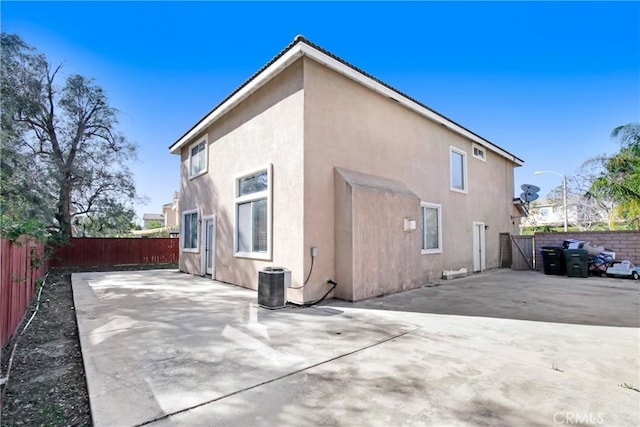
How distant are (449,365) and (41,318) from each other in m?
7.33

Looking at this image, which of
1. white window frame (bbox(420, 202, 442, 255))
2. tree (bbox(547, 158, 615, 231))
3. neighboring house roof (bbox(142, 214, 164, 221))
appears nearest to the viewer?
white window frame (bbox(420, 202, 442, 255))

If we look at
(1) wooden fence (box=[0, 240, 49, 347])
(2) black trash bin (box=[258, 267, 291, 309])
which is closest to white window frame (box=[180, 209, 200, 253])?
(1) wooden fence (box=[0, 240, 49, 347])

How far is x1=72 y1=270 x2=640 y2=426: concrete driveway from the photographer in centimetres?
248

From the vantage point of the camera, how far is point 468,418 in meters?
2.39

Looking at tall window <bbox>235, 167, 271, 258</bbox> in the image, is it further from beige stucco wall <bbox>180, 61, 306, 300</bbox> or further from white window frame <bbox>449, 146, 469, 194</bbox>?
white window frame <bbox>449, 146, 469, 194</bbox>

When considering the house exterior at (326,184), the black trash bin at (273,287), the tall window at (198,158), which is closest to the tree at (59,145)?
the tall window at (198,158)

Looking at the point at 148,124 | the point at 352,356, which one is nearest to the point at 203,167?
the point at 148,124

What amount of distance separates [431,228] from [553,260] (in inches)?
215

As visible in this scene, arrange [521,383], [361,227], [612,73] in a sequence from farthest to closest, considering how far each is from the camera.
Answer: [612,73] → [361,227] → [521,383]

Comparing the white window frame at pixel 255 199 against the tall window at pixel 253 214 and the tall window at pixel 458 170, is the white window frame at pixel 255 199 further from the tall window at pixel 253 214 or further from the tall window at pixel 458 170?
the tall window at pixel 458 170

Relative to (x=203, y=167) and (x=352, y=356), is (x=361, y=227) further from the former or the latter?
(x=203, y=167)

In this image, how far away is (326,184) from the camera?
23.5 ft

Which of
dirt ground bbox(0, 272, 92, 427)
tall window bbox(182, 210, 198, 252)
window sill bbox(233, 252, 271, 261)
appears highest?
tall window bbox(182, 210, 198, 252)

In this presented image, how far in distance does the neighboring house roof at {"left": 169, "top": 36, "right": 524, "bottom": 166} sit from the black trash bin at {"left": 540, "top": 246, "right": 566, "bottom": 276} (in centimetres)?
538
